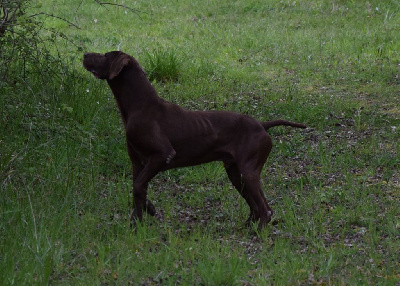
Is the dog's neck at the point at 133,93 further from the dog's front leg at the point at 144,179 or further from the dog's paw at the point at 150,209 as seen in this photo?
the dog's paw at the point at 150,209

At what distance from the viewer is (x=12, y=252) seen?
15.3 ft

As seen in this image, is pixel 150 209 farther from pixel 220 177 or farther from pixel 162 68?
pixel 162 68

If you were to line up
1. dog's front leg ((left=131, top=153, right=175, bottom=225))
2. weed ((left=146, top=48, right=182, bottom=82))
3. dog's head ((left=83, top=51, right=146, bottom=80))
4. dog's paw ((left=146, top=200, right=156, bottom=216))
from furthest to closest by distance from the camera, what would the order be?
weed ((left=146, top=48, right=182, bottom=82))
dog's head ((left=83, top=51, right=146, bottom=80))
dog's paw ((left=146, top=200, right=156, bottom=216))
dog's front leg ((left=131, top=153, right=175, bottom=225))

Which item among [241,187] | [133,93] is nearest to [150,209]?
[241,187]

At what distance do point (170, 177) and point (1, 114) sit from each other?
5.61 ft

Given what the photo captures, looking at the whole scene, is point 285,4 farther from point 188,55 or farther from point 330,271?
point 330,271

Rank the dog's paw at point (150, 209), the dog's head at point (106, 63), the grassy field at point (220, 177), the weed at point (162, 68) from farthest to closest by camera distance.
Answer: the weed at point (162, 68)
the dog's head at point (106, 63)
the dog's paw at point (150, 209)
the grassy field at point (220, 177)

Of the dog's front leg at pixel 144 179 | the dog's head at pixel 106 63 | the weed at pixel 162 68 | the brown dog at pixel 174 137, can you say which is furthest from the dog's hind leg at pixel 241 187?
the weed at pixel 162 68

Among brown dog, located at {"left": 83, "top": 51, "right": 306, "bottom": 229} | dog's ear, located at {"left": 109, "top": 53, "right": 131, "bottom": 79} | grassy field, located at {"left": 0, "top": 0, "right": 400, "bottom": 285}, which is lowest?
grassy field, located at {"left": 0, "top": 0, "right": 400, "bottom": 285}

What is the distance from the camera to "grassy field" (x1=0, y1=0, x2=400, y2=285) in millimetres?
4688

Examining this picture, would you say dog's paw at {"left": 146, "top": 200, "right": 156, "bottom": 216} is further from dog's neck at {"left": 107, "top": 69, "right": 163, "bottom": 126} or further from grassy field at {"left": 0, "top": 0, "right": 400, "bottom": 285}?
dog's neck at {"left": 107, "top": 69, "right": 163, "bottom": 126}

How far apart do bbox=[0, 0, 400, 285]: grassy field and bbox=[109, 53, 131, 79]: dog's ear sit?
568 millimetres

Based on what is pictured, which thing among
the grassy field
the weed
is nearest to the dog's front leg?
the grassy field

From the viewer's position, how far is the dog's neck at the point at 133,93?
5875 mm
